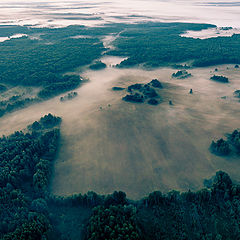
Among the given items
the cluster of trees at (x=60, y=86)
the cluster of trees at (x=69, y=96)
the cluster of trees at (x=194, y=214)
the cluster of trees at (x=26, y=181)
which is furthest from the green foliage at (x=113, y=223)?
the cluster of trees at (x=60, y=86)

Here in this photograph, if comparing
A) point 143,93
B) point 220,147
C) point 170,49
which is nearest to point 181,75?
point 143,93

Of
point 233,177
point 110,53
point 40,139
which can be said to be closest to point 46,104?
point 40,139

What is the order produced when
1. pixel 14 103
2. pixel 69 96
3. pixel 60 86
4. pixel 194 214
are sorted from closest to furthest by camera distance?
pixel 194 214 → pixel 14 103 → pixel 69 96 → pixel 60 86

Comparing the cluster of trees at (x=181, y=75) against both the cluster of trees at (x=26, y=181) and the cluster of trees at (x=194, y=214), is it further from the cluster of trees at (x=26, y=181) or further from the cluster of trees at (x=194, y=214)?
the cluster of trees at (x=194, y=214)

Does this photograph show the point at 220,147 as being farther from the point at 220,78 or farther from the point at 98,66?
the point at 98,66

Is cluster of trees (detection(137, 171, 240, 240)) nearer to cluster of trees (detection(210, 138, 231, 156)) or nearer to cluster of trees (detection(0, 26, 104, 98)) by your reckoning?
cluster of trees (detection(210, 138, 231, 156))

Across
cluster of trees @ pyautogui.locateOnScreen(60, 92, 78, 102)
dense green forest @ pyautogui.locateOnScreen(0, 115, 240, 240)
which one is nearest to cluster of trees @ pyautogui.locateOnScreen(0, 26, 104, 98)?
cluster of trees @ pyautogui.locateOnScreen(60, 92, 78, 102)
